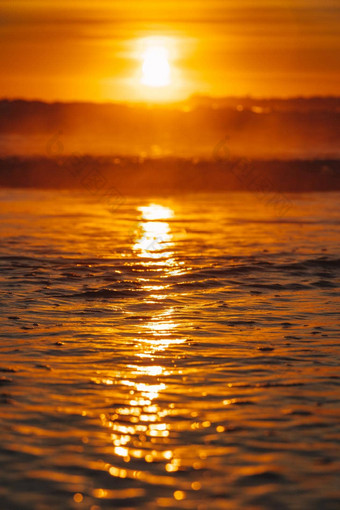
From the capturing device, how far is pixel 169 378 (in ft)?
23.7

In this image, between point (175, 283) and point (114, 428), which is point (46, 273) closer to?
point (175, 283)

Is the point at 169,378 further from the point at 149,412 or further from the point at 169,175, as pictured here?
the point at 169,175

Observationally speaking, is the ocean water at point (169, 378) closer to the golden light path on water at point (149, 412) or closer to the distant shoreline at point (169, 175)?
the golden light path on water at point (149, 412)

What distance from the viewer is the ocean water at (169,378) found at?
520 centimetres

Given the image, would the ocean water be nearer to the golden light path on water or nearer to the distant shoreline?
the golden light path on water

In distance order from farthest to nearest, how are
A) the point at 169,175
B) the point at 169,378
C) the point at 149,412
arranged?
the point at 169,175, the point at 169,378, the point at 149,412

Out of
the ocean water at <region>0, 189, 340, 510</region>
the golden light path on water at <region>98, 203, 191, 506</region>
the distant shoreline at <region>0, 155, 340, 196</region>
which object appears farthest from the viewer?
the distant shoreline at <region>0, 155, 340, 196</region>

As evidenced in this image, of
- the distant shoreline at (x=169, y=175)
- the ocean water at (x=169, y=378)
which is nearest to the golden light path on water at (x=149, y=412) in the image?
the ocean water at (x=169, y=378)

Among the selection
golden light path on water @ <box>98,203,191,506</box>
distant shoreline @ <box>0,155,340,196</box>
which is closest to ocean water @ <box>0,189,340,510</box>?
golden light path on water @ <box>98,203,191,506</box>

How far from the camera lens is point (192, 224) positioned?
19.5m

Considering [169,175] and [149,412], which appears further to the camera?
[169,175]

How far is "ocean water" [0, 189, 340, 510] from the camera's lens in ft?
17.0

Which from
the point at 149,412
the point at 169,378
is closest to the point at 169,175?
the point at 169,378

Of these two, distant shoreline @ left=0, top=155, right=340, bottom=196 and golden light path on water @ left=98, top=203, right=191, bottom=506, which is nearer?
golden light path on water @ left=98, top=203, right=191, bottom=506
